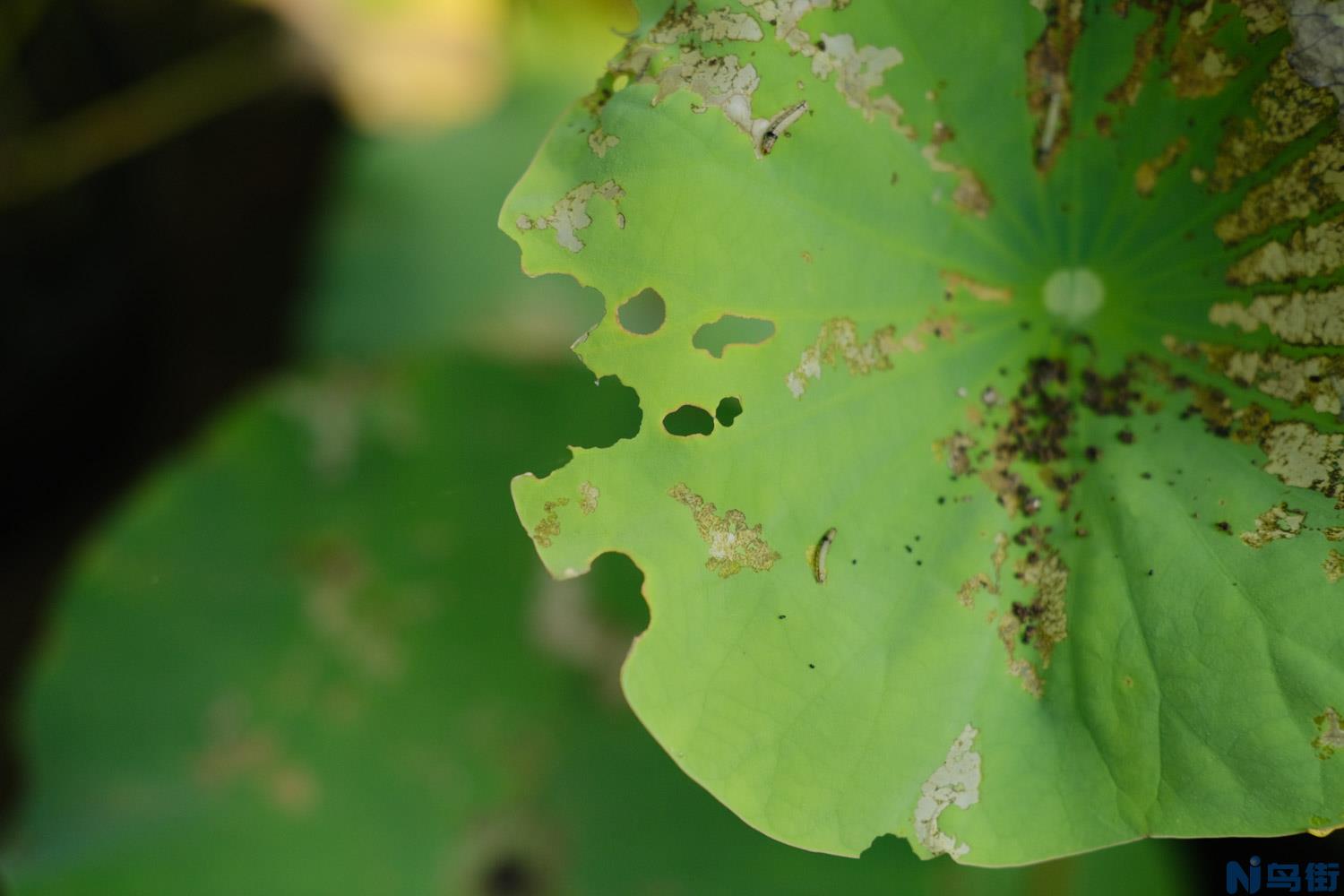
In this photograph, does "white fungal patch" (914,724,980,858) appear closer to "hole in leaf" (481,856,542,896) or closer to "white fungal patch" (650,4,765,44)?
"white fungal patch" (650,4,765,44)

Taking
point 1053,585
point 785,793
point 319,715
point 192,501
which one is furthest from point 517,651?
point 1053,585

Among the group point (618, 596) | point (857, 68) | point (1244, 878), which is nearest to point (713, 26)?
point (857, 68)

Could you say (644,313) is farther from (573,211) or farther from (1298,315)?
(1298,315)

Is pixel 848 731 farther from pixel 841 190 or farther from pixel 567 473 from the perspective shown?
pixel 841 190

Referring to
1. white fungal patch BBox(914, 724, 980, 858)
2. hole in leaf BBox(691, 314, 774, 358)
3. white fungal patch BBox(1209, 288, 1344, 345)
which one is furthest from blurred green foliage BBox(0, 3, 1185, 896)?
white fungal patch BBox(1209, 288, 1344, 345)

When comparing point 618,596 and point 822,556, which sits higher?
point 618,596

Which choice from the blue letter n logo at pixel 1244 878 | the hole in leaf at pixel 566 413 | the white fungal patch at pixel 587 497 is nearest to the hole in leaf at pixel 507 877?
the hole in leaf at pixel 566 413
